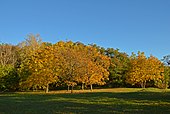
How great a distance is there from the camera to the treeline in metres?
53.9

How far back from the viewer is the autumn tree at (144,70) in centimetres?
6875

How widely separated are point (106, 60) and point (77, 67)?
60.0 ft

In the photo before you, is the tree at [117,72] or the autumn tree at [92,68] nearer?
the autumn tree at [92,68]

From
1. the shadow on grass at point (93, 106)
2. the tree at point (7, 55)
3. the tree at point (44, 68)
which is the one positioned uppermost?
the tree at point (7, 55)

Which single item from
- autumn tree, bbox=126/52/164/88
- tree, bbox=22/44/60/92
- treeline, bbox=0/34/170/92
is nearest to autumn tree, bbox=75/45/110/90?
treeline, bbox=0/34/170/92

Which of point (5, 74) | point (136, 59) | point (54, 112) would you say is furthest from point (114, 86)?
point (54, 112)

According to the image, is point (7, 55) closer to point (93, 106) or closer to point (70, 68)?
point (70, 68)

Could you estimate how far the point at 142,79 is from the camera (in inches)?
2734

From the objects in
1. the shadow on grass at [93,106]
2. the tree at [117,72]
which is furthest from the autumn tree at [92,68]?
the shadow on grass at [93,106]

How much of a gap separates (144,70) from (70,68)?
23.3 meters

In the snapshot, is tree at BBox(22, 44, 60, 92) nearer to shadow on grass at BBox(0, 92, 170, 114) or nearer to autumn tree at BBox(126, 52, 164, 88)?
autumn tree at BBox(126, 52, 164, 88)

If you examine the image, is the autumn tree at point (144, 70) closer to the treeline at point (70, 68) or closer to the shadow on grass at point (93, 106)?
the treeline at point (70, 68)

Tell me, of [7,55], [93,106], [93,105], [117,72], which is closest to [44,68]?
[117,72]

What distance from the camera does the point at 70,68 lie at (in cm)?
5262
